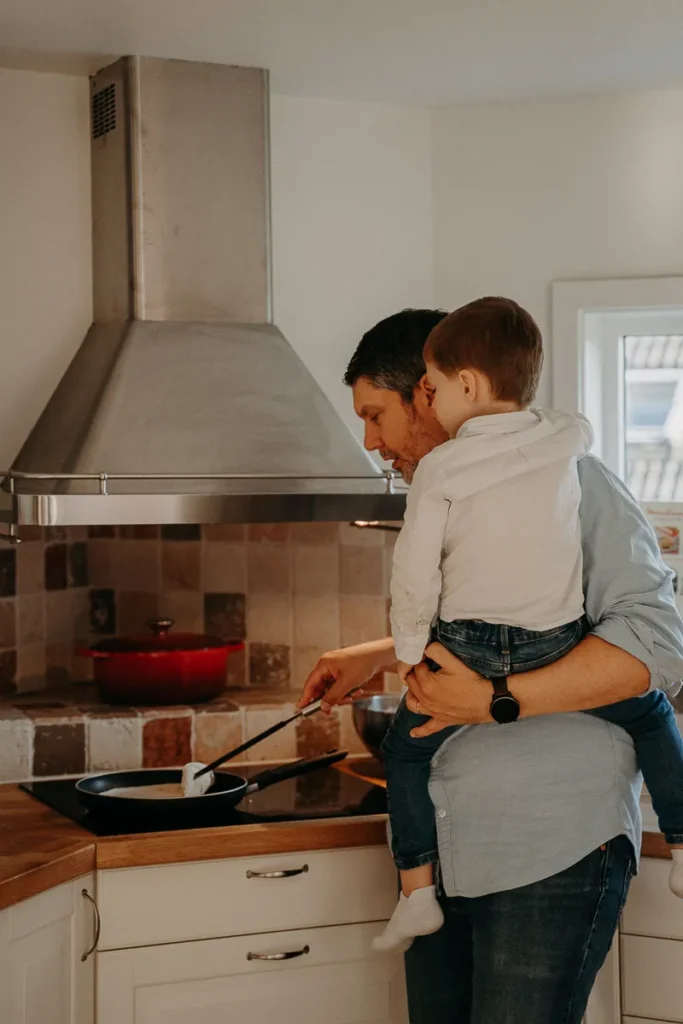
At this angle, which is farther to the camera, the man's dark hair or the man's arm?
the man's dark hair

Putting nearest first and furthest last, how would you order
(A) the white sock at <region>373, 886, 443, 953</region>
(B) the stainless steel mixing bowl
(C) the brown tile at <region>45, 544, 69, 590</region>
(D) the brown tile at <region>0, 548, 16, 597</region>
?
(A) the white sock at <region>373, 886, 443, 953</region> < (B) the stainless steel mixing bowl < (D) the brown tile at <region>0, 548, 16, 597</region> < (C) the brown tile at <region>45, 544, 69, 590</region>

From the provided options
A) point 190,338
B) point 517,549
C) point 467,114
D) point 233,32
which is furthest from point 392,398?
point 467,114

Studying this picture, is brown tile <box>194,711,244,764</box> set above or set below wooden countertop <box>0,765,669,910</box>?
above

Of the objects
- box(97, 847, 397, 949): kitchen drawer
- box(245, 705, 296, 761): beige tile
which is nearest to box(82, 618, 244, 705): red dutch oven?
box(245, 705, 296, 761): beige tile

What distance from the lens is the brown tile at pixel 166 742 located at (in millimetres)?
2469

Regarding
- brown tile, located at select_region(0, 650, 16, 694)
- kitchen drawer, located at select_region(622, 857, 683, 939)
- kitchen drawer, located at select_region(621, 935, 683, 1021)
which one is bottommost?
kitchen drawer, located at select_region(621, 935, 683, 1021)

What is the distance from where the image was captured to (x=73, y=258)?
8.13 ft

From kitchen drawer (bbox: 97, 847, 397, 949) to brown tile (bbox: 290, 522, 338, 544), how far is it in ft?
2.81

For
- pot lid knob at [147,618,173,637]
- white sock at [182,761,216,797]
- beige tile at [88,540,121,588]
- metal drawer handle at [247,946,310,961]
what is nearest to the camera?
metal drawer handle at [247,946,310,961]

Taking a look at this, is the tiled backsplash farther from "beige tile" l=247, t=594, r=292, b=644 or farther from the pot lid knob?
the pot lid knob

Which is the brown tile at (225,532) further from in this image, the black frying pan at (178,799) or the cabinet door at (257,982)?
the cabinet door at (257,982)

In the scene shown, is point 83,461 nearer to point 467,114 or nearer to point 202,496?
point 202,496

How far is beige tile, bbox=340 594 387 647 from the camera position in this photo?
2719mm

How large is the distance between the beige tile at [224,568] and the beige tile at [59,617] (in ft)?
1.09
